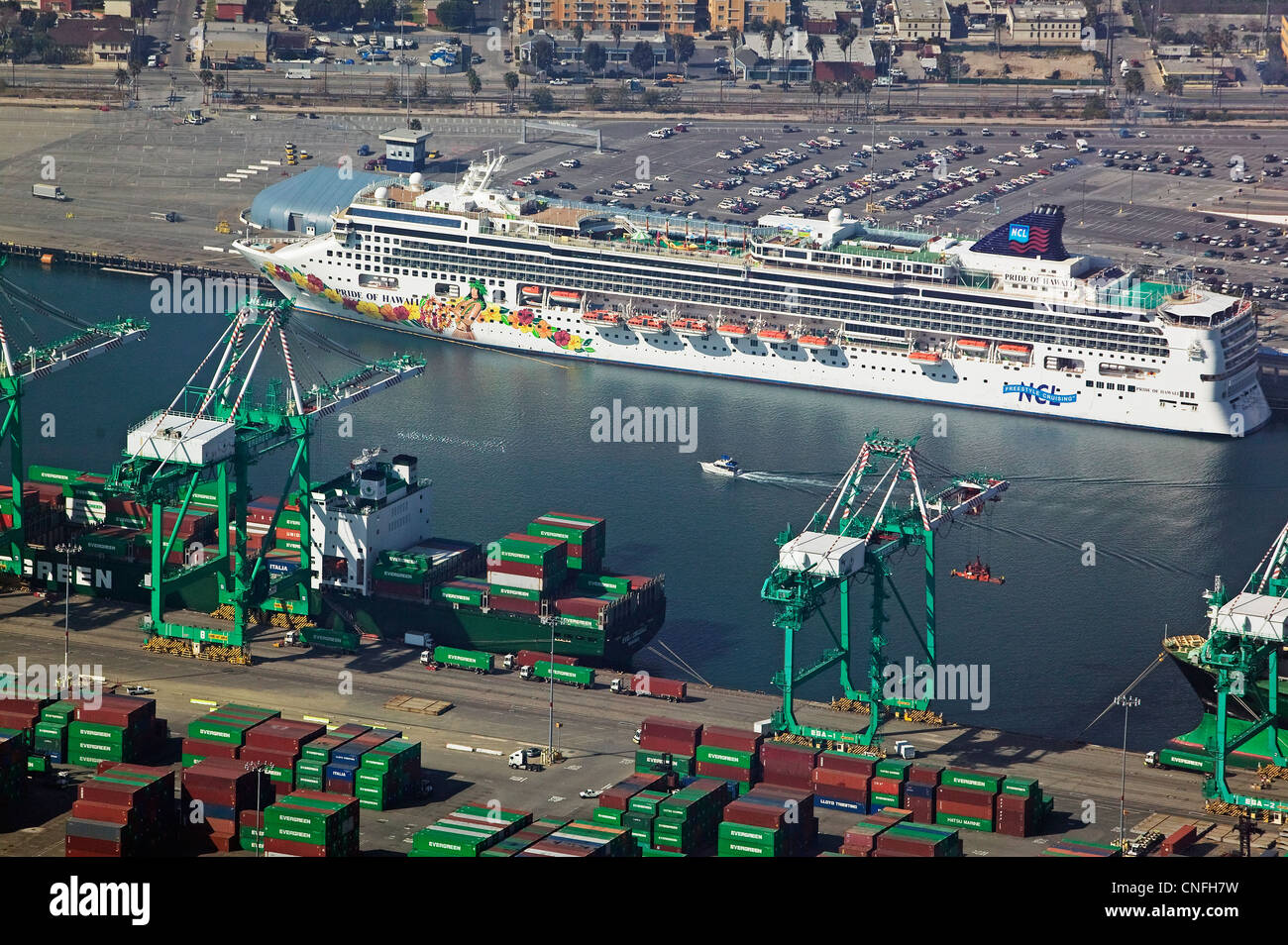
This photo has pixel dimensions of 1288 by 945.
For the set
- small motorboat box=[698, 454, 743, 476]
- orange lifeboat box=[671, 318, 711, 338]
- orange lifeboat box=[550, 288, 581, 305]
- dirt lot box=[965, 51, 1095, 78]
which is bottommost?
small motorboat box=[698, 454, 743, 476]

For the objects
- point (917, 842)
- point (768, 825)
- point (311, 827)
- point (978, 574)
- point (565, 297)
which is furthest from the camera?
point (565, 297)

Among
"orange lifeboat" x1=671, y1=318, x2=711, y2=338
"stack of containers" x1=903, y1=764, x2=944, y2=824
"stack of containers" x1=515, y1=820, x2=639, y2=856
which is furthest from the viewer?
"orange lifeboat" x1=671, y1=318, x2=711, y2=338

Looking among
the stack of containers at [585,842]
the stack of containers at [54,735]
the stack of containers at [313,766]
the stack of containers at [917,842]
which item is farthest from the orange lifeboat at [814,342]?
the stack of containers at [585,842]

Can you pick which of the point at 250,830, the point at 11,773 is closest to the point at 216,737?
the point at 250,830

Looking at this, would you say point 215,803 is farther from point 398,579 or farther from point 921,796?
point 921,796

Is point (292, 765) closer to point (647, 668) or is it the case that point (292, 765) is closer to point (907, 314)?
point (647, 668)

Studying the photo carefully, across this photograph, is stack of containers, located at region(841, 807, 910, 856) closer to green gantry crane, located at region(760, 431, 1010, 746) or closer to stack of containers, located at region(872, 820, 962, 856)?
stack of containers, located at region(872, 820, 962, 856)

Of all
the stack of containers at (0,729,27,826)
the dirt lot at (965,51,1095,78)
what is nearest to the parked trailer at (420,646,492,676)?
the stack of containers at (0,729,27,826)
